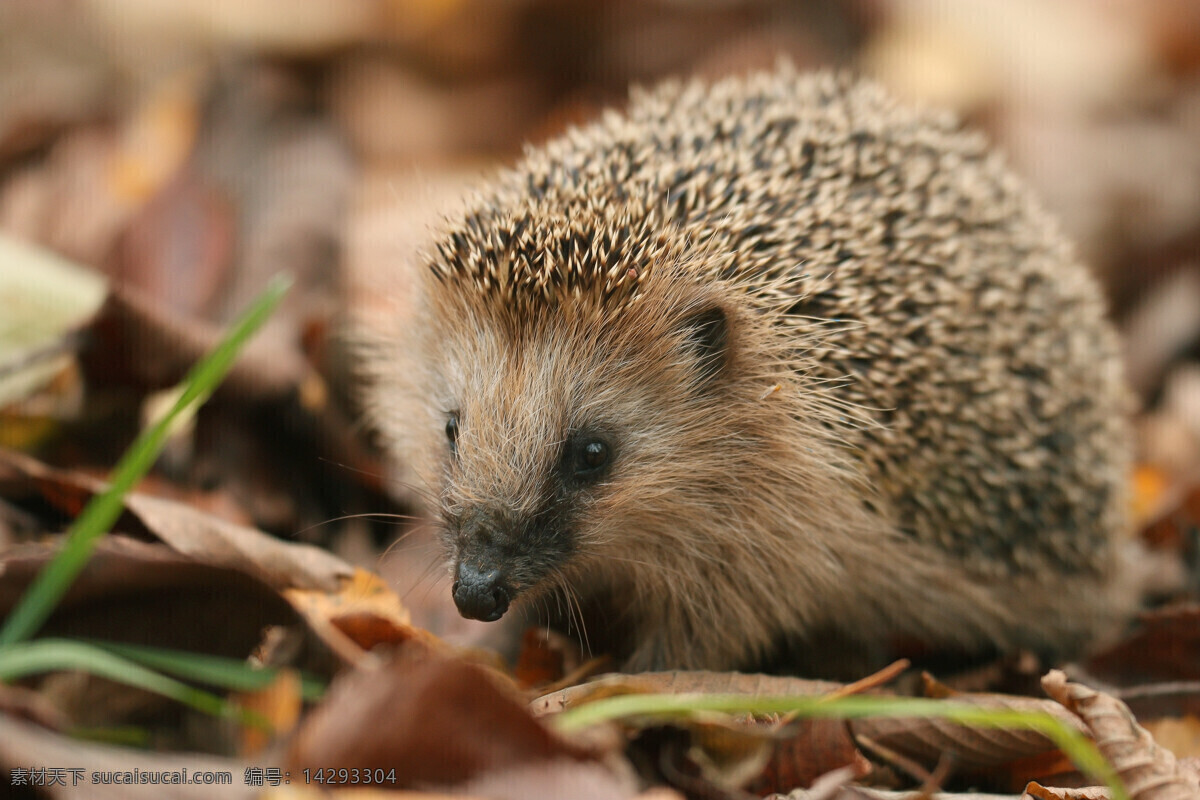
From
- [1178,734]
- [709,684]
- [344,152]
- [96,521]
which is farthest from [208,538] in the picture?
[344,152]

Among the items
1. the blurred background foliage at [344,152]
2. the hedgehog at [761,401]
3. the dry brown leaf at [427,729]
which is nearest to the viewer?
the dry brown leaf at [427,729]

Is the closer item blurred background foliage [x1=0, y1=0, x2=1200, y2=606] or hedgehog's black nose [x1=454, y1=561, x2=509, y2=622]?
hedgehog's black nose [x1=454, y1=561, x2=509, y2=622]

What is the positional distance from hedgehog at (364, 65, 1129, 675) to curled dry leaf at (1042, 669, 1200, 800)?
86 cm

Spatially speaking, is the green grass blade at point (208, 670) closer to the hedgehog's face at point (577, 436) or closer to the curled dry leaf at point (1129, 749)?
the hedgehog's face at point (577, 436)

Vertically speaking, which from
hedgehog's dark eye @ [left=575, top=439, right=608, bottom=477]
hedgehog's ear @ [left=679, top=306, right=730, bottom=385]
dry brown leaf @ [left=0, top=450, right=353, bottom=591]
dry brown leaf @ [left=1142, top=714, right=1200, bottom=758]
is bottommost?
dry brown leaf @ [left=1142, top=714, right=1200, bottom=758]

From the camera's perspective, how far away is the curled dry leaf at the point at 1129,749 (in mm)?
2352

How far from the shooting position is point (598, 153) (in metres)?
3.49

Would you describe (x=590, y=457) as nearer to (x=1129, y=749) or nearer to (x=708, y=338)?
(x=708, y=338)

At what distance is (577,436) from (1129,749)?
61.7 inches

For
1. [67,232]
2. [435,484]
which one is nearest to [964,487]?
[435,484]

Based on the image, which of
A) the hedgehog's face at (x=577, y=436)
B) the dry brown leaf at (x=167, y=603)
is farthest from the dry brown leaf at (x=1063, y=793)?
the dry brown leaf at (x=167, y=603)

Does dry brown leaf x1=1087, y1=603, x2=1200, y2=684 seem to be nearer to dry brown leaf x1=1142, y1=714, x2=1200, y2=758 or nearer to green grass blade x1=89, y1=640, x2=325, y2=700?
dry brown leaf x1=1142, y1=714, x2=1200, y2=758

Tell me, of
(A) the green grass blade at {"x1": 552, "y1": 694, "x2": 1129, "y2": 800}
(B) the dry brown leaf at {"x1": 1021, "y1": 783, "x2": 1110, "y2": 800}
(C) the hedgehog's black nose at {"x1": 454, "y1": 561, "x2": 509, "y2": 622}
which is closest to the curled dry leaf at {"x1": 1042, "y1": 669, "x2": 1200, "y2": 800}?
(B) the dry brown leaf at {"x1": 1021, "y1": 783, "x2": 1110, "y2": 800}

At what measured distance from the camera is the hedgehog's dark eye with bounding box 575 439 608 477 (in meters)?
3.14
